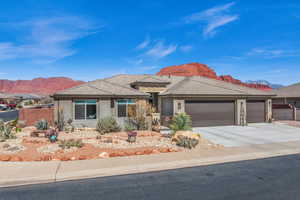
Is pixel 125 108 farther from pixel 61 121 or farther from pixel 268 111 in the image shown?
pixel 268 111

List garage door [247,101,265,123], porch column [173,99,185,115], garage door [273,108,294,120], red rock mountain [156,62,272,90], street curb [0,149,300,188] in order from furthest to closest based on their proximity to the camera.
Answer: red rock mountain [156,62,272,90] → garage door [273,108,294,120] → garage door [247,101,265,123] → porch column [173,99,185,115] → street curb [0,149,300,188]

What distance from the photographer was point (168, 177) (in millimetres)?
6523

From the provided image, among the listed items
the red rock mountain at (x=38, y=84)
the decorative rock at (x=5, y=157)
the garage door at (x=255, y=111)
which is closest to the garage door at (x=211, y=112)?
the garage door at (x=255, y=111)

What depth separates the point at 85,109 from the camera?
591 inches

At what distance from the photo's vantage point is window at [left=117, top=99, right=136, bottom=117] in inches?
614

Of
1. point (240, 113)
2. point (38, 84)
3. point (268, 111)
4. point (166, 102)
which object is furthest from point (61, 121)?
point (38, 84)

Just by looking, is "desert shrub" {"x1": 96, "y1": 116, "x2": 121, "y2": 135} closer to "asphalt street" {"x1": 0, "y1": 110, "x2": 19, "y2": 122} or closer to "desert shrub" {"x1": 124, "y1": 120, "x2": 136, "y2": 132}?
"desert shrub" {"x1": 124, "y1": 120, "x2": 136, "y2": 132}

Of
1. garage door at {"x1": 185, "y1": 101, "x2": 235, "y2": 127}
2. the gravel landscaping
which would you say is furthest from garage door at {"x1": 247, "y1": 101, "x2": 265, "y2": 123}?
the gravel landscaping

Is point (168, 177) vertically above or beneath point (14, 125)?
beneath

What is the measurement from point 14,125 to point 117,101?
8129mm

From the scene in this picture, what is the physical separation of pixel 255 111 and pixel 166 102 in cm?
906

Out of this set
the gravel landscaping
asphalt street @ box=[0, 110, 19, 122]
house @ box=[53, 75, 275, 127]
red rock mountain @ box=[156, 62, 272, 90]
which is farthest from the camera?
red rock mountain @ box=[156, 62, 272, 90]

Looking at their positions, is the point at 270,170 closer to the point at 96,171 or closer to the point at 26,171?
the point at 96,171

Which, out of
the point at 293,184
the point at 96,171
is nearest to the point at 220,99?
the point at 293,184
